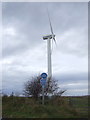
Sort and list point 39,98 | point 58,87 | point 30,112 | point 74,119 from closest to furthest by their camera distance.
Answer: point 74,119, point 30,112, point 39,98, point 58,87

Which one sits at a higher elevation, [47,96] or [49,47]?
[49,47]

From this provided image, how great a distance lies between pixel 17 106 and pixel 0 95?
3.97 meters

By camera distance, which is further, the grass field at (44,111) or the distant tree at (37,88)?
the distant tree at (37,88)

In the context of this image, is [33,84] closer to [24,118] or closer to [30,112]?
[30,112]

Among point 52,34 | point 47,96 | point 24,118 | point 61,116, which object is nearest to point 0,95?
point 47,96

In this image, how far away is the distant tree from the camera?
1611 centimetres

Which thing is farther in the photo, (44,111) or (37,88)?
(37,88)

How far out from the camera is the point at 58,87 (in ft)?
56.2

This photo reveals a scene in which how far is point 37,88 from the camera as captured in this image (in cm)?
1609

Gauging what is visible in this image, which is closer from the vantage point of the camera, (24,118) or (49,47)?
(24,118)

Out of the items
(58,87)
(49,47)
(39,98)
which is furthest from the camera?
(49,47)

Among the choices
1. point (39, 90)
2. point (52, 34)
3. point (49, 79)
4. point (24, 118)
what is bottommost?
point (24, 118)

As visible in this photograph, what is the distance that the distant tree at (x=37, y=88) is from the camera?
1611 cm

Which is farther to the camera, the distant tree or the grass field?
the distant tree
